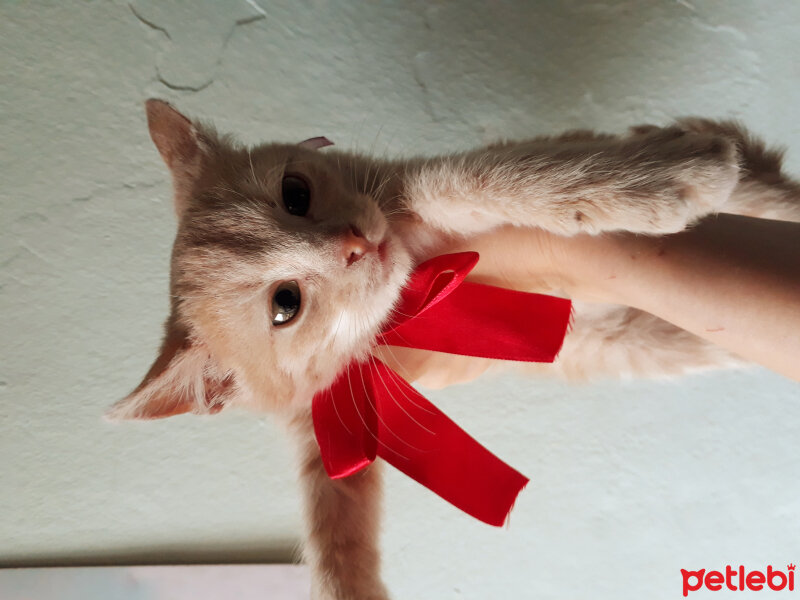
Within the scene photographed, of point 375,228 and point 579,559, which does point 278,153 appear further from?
point 579,559

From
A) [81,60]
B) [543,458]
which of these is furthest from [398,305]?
[81,60]

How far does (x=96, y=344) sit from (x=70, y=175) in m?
0.30

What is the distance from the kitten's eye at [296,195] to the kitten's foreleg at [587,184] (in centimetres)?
13

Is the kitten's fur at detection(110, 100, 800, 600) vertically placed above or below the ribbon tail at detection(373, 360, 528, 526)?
above

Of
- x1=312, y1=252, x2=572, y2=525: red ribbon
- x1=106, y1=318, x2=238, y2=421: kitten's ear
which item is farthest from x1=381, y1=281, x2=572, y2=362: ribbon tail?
x1=106, y1=318, x2=238, y2=421: kitten's ear

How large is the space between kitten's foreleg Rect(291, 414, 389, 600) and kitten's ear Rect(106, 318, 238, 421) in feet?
0.41

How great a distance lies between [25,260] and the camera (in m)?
0.95

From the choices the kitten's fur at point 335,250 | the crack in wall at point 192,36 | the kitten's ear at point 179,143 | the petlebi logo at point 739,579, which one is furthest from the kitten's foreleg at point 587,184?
the petlebi logo at point 739,579

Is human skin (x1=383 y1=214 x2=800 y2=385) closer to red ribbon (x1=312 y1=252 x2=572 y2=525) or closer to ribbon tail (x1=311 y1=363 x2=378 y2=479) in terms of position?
red ribbon (x1=312 y1=252 x2=572 y2=525)

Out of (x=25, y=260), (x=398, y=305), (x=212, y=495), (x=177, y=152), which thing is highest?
(x=177, y=152)

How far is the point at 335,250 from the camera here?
557 mm

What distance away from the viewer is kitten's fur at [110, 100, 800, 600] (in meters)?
0.53

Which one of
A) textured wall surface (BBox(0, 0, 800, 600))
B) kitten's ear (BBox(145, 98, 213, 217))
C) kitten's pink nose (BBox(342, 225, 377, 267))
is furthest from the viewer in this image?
textured wall surface (BBox(0, 0, 800, 600))

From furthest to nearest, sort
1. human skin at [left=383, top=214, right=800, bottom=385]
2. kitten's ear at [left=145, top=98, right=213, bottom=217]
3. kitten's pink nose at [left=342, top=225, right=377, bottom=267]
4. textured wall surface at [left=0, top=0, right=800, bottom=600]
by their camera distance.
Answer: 1. textured wall surface at [left=0, top=0, right=800, bottom=600]
2. kitten's ear at [left=145, top=98, right=213, bottom=217]
3. kitten's pink nose at [left=342, top=225, right=377, bottom=267]
4. human skin at [left=383, top=214, right=800, bottom=385]
